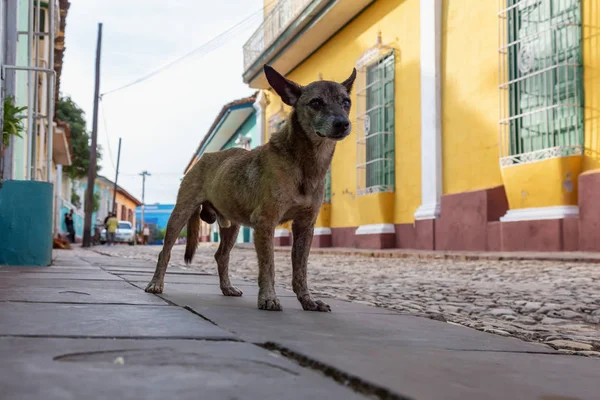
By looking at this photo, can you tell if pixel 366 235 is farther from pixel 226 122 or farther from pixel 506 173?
pixel 226 122

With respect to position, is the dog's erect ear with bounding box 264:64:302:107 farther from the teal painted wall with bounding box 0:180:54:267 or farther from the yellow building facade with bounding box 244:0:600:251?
the yellow building facade with bounding box 244:0:600:251

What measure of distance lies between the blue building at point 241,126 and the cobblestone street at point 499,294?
15.5 meters

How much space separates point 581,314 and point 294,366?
3057 mm

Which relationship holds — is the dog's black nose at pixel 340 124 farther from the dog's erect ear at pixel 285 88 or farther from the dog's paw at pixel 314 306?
the dog's paw at pixel 314 306

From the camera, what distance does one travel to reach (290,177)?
3422 mm

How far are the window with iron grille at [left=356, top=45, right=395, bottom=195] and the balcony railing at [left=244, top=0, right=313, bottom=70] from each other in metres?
2.66

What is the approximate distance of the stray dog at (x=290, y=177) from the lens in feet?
11.1

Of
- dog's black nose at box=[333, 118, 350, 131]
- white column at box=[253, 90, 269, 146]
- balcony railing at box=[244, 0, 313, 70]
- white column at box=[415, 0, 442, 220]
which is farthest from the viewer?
white column at box=[253, 90, 269, 146]

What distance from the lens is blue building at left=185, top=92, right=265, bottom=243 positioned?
23.8 m

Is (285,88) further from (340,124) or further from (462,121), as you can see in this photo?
(462,121)

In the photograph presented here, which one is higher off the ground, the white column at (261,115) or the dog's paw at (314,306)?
the white column at (261,115)

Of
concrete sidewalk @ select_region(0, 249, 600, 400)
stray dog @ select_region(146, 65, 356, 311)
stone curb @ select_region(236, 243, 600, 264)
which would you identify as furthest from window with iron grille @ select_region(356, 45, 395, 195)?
concrete sidewalk @ select_region(0, 249, 600, 400)

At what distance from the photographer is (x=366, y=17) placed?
49.5ft

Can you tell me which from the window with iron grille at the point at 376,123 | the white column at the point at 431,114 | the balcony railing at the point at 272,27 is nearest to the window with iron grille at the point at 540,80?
the white column at the point at 431,114
